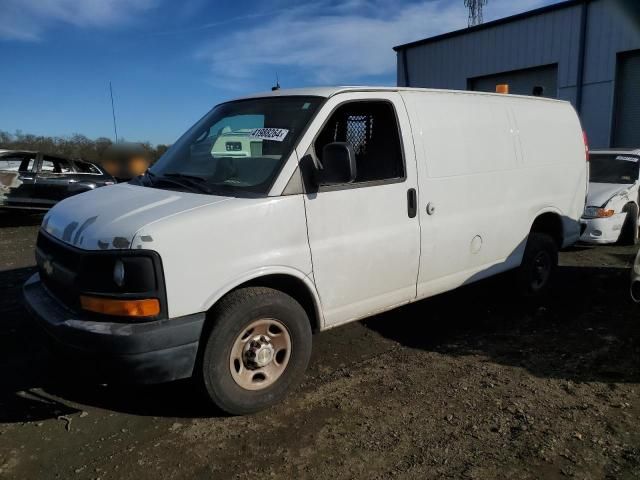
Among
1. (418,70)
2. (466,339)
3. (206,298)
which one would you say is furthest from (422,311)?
(418,70)

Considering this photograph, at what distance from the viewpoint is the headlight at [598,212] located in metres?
7.78

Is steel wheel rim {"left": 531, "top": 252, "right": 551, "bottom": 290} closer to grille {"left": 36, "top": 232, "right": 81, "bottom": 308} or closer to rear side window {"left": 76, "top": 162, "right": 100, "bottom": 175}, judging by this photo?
grille {"left": 36, "top": 232, "right": 81, "bottom": 308}

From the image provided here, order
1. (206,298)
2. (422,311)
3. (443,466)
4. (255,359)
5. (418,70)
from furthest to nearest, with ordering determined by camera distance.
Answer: (418,70), (422,311), (255,359), (206,298), (443,466)

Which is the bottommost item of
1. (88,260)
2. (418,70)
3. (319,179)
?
(88,260)

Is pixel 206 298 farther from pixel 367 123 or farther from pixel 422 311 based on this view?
pixel 422 311

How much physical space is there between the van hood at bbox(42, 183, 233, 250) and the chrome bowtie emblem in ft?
0.63

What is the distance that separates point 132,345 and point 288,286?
3.70ft

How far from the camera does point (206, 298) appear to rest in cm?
307

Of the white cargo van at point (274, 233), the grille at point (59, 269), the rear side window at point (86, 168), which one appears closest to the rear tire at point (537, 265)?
the white cargo van at point (274, 233)

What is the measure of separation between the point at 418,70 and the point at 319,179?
18015 millimetres

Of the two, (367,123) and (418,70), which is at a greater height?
(418,70)

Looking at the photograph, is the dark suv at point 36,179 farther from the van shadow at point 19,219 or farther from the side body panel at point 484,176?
the side body panel at point 484,176

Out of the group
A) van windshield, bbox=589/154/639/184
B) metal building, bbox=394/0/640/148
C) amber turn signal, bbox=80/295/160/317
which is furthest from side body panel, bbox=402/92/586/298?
metal building, bbox=394/0/640/148

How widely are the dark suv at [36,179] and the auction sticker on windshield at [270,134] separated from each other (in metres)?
9.49
